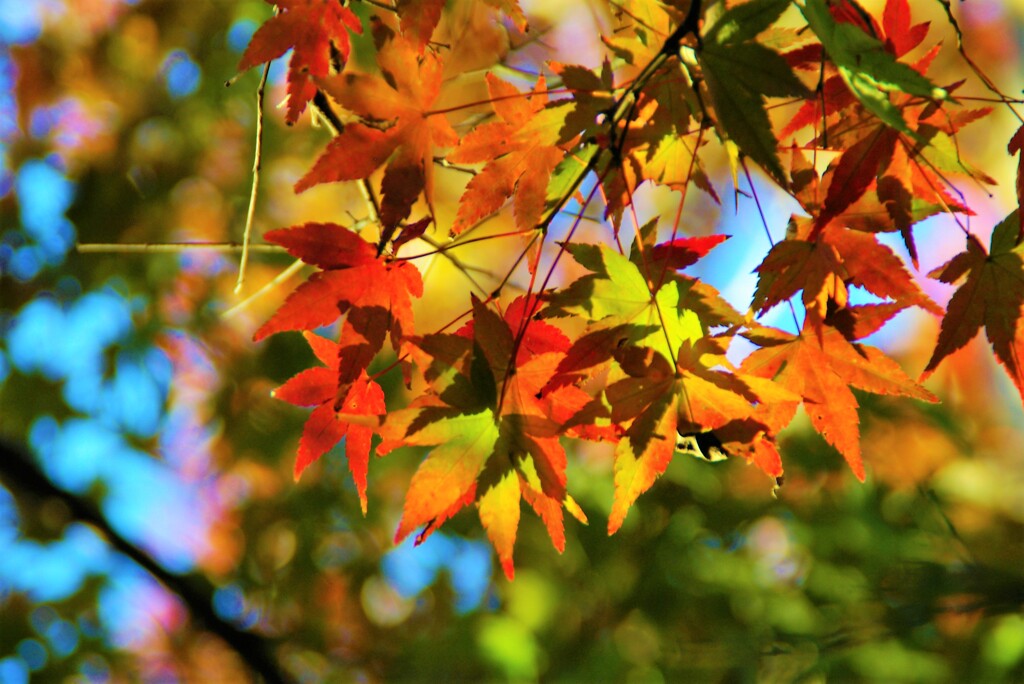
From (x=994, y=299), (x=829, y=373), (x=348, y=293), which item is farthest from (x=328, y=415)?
(x=994, y=299)

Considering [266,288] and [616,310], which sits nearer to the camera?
[616,310]

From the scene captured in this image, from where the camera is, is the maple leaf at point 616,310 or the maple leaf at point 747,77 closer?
the maple leaf at point 747,77

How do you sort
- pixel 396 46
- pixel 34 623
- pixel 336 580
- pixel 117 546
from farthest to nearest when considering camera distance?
pixel 336 580 → pixel 34 623 → pixel 117 546 → pixel 396 46

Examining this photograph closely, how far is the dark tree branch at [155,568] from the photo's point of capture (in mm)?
2486

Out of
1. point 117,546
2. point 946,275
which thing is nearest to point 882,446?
point 946,275

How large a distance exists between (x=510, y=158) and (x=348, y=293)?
21cm

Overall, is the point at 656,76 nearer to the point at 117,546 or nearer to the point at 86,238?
the point at 117,546

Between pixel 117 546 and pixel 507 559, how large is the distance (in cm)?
218

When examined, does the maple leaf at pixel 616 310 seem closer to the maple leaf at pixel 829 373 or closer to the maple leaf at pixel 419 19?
the maple leaf at pixel 829 373

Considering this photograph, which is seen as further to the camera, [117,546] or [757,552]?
[757,552]

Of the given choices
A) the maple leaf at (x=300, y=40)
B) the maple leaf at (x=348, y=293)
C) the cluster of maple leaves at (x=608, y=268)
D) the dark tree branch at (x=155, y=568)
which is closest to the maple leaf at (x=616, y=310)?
A: the cluster of maple leaves at (x=608, y=268)

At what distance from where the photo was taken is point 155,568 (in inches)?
97.7

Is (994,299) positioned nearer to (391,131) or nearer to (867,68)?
(867,68)

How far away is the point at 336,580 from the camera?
11.0 feet
